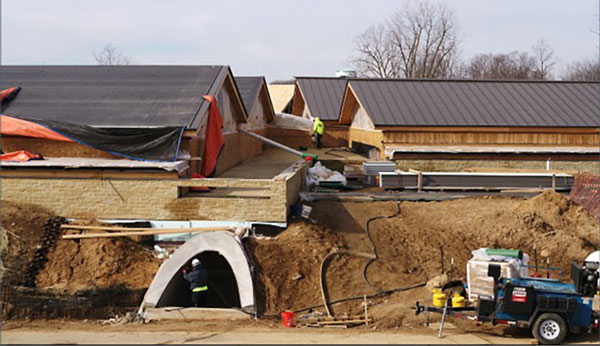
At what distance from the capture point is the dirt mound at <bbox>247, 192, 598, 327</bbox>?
13.6m

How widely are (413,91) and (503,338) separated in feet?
50.8

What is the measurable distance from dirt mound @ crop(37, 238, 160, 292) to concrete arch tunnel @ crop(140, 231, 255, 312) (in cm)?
73

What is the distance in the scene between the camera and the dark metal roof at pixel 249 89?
26156 mm

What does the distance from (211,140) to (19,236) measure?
611cm

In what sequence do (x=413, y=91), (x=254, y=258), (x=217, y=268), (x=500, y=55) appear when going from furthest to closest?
(x=500, y=55)
(x=413, y=91)
(x=217, y=268)
(x=254, y=258)

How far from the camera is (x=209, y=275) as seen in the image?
15.1 metres

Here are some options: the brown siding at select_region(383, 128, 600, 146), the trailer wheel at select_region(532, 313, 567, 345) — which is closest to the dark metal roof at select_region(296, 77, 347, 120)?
the brown siding at select_region(383, 128, 600, 146)

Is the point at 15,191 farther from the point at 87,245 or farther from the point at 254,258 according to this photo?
the point at 254,258

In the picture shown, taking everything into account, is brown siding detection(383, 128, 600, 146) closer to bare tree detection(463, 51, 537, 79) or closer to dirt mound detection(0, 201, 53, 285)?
dirt mound detection(0, 201, 53, 285)

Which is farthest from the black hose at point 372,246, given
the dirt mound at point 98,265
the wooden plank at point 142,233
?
the dirt mound at point 98,265

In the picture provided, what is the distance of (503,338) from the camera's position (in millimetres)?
11234

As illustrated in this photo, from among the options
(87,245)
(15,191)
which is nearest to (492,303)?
(87,245)

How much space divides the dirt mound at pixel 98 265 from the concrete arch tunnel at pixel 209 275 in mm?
732

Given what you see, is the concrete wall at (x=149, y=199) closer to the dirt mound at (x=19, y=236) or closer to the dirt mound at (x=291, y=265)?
the dirt mound at (x=19, y=236)
